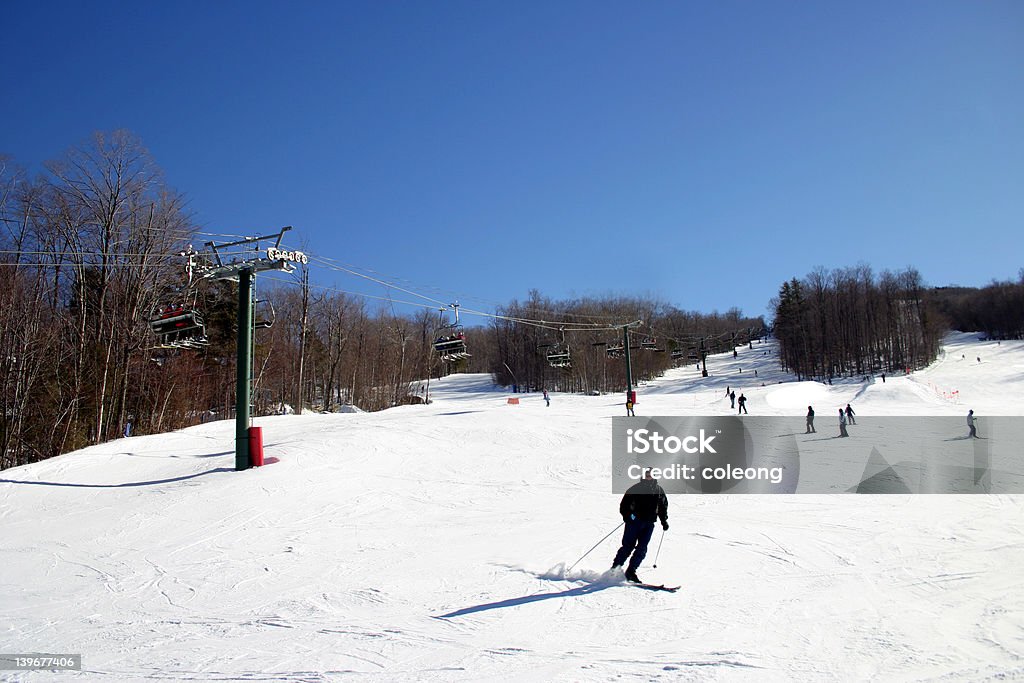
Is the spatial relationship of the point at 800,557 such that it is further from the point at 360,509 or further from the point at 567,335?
the point at 567,335

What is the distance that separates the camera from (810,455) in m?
20.9

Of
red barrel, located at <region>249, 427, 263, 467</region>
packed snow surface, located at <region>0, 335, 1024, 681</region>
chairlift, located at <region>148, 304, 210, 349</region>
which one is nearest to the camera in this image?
packed snow surface, located at <region>0, 335, 1024, 681</region>

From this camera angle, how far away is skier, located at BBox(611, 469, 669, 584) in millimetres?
7629

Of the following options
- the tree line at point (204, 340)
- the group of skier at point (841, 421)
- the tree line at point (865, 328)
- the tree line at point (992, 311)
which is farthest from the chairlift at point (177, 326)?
the tree line at point (992, 311)

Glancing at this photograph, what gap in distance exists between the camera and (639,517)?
7.70 metres

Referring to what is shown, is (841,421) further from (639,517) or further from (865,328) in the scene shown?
(865,328)

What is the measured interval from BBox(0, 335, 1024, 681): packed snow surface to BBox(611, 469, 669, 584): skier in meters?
0.36

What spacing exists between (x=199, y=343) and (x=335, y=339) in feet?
125

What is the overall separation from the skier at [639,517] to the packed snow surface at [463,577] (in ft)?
1.18

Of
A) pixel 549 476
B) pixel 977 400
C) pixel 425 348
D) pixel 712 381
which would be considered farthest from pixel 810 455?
pixel 712 381

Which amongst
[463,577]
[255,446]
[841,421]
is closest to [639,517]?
[463,577]

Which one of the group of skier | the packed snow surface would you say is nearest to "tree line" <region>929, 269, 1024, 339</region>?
the group of skier

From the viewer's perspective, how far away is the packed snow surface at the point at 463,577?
5484mm

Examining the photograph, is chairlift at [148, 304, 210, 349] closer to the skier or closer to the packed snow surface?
the packed snow surface
